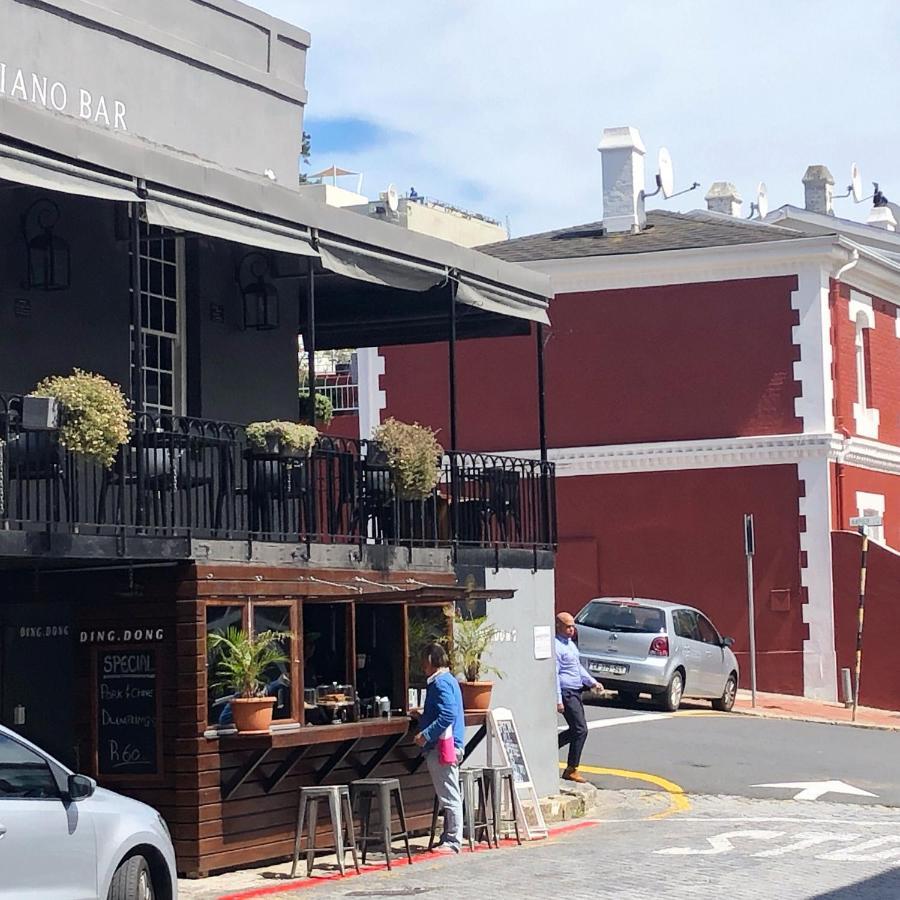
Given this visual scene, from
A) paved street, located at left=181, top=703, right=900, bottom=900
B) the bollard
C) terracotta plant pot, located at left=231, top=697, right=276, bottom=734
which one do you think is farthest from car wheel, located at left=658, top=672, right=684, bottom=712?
terracotta plant pot, located at left=231, top=697, right=276, bottom=734

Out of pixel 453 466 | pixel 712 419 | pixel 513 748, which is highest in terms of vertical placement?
pixel 712 419

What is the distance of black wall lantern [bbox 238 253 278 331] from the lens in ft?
61.2

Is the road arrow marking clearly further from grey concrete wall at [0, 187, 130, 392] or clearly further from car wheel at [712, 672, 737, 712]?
grey concrete wall at [0, 187, 130, 392]

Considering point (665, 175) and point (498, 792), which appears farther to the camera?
point (665, 175)

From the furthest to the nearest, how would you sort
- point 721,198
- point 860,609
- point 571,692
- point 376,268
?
1. point 721,198
2. point 860,609
3. point 571,692
4. point 376,268

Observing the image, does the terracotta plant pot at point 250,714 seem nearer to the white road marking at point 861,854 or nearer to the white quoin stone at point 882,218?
the white road marking at point 861,854

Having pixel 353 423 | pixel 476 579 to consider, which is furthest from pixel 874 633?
pixel 476 579

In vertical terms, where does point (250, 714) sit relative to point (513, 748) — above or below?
above

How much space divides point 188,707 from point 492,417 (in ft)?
65.1

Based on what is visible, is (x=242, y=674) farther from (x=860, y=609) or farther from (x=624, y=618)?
(x=860, y=609)

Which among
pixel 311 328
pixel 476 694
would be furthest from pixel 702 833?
pixel 311 328

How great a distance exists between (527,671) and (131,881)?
8.55m

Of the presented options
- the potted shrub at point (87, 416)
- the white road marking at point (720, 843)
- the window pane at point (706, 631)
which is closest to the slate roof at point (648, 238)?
the window pane at point (706, 631)

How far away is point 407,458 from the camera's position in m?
17.4
